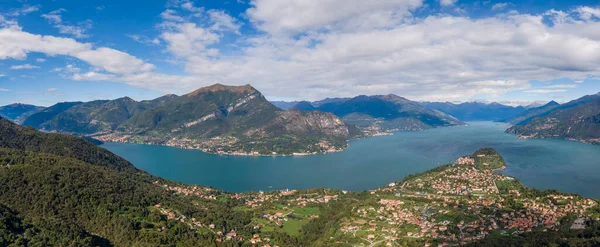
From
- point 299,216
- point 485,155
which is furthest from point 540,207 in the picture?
point 485,155

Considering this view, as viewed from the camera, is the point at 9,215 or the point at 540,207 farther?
the point at 540,207

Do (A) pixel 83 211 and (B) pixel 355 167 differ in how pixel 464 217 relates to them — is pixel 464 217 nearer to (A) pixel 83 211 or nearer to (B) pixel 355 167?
(A) pixel 83 211

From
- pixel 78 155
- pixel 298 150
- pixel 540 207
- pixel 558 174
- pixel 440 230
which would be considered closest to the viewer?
pixel 440 230

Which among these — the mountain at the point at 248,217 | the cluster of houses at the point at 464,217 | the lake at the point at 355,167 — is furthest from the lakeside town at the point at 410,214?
the lake at the point at 355,167

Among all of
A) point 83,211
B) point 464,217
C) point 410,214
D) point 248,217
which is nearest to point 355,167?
point 410,214

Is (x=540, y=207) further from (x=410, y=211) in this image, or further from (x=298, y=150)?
(x=298, y=150)

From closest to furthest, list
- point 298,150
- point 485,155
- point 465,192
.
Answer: point 465,192
point 485,155
point 298,150
